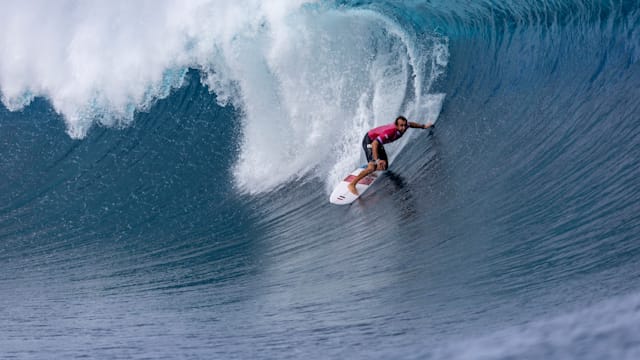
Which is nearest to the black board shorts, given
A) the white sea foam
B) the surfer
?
the surfer

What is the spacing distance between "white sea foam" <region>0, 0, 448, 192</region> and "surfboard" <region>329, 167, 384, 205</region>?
0.48 m

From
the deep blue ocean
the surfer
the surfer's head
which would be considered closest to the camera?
the deep blue ocean

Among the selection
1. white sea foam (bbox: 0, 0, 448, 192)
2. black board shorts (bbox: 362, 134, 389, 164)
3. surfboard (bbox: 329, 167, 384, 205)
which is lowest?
surfboard (bbox: 329, 167, 384, 205)

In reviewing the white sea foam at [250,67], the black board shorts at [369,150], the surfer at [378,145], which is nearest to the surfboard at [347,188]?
the surfer at [378,145]

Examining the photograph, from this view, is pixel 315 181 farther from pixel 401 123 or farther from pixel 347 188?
pixel 401 123

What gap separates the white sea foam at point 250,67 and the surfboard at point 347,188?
0.48 m

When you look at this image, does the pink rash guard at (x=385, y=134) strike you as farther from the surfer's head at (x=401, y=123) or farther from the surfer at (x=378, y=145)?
the surfer's head at (x=401, y=123)

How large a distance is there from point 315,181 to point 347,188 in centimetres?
85

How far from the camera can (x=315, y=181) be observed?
10492 mm

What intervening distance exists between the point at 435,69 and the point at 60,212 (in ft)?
21.6

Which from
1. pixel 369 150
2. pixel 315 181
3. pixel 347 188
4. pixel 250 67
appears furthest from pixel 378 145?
pixel 250 67

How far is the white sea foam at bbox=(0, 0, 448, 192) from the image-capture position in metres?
11.3

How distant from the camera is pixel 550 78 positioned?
10.7 metres

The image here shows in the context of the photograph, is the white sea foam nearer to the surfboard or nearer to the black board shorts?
the surfboard
